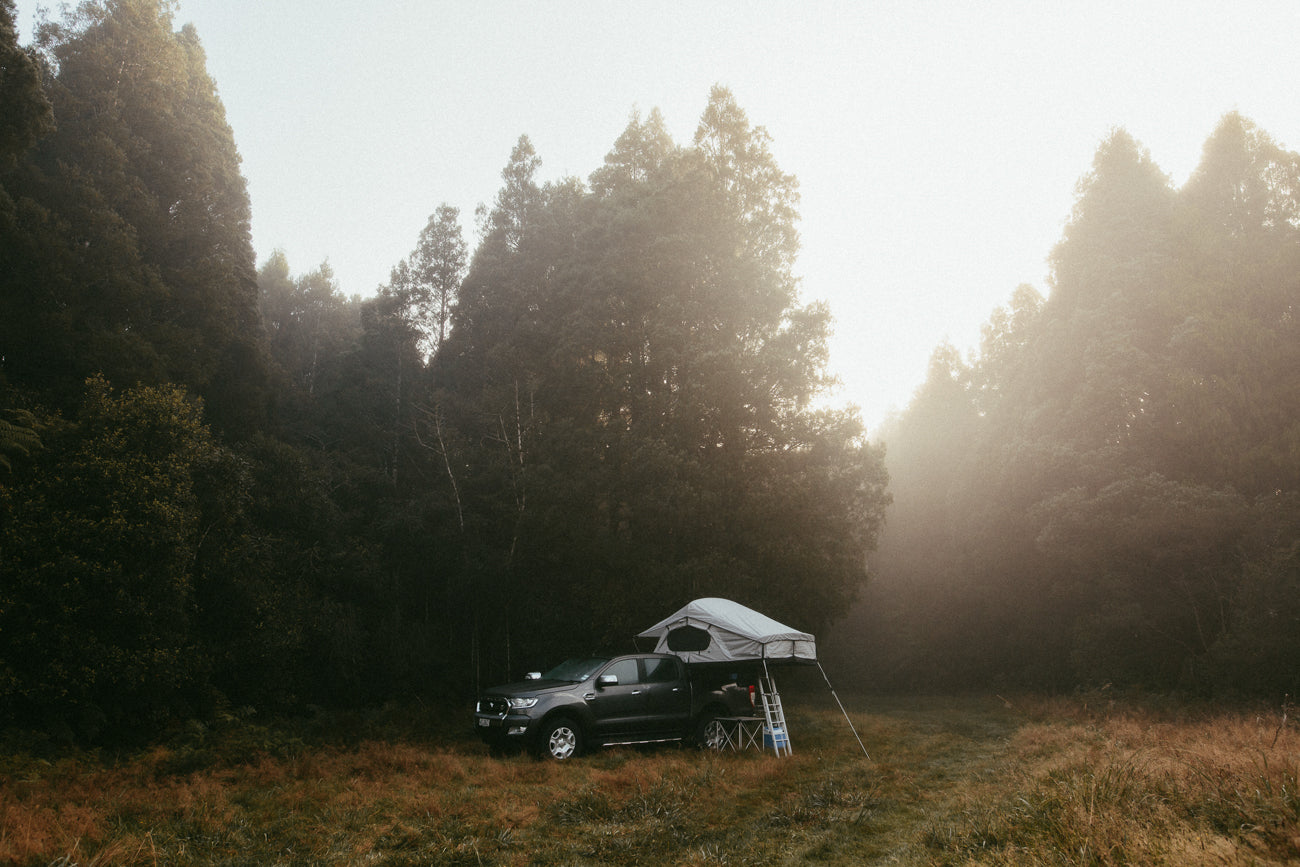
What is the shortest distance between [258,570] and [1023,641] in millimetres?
24420

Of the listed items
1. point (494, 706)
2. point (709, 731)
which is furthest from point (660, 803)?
point (709, 731)

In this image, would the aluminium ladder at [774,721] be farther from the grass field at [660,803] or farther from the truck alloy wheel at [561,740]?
the truck alloy wheel at [561,740]

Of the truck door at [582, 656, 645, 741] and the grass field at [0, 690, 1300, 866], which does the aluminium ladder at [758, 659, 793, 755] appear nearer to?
the grass field at [0, 690, 1300, 866]

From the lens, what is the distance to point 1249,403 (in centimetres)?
1697

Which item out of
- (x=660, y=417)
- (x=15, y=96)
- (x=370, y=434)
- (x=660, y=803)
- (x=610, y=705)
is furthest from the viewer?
(x=370, y=434)

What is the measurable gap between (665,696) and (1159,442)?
1565 cm

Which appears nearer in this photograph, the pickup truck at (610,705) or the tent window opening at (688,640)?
the pickup truck at (610,705)

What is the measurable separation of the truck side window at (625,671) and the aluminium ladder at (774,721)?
2164 mm

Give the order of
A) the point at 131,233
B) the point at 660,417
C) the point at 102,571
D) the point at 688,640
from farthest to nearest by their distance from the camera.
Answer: the point at 660,417, the point at 131,233, the point at 688,640, the point at 102,571

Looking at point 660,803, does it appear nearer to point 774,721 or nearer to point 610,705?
point 610,705

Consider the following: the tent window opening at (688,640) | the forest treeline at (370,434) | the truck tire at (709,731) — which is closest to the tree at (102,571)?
the forest treeline at (370,434)

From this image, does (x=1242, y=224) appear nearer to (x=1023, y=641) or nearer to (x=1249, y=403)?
(x=1249, y=403)

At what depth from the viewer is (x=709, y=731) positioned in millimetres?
11945

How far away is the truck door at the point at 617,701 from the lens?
10867 millimetres
